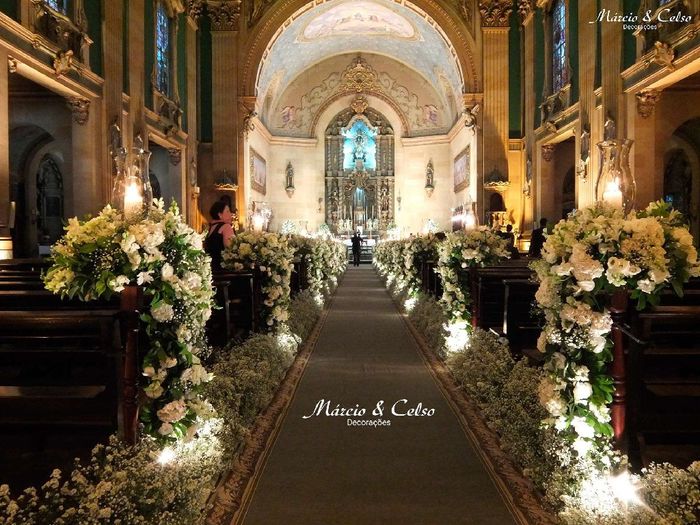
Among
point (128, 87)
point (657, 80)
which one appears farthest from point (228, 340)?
point (128, 87)

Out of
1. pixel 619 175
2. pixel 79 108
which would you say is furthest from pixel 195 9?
pixel 619 175

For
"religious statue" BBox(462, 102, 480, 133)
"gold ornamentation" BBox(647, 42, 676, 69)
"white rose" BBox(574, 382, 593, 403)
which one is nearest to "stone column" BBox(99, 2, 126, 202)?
"gold ornamentation" BBox(647, 42, 676, 69)

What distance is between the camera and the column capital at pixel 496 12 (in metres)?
22.2

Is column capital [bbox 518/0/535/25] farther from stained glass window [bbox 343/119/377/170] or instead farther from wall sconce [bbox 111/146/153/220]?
stained glass window [bbox 343/119/377/170]

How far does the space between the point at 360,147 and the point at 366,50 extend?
17.0ft

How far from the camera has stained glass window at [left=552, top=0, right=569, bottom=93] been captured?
18141 millimetres

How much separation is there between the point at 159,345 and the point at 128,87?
44.5 feet

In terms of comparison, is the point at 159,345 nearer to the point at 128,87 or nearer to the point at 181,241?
the point at 181,241

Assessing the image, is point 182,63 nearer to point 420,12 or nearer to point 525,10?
point 420,12

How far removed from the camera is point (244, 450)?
4.66m

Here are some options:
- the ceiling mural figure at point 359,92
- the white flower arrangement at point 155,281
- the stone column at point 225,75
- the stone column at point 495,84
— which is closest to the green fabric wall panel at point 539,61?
the stone column at point 495,84

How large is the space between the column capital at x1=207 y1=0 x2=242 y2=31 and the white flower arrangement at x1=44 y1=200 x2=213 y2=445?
69.1 feet

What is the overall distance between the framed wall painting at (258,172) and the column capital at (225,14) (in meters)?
5.61

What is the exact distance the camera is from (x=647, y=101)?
13.2 metres
